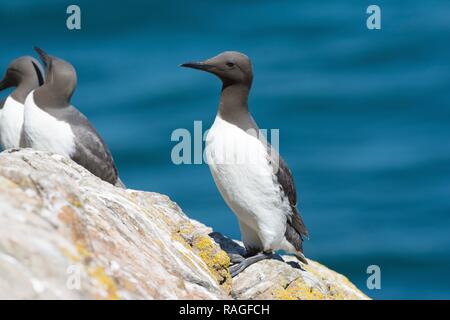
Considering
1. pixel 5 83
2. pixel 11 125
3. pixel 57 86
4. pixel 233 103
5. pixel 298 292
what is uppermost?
pixel 5 83

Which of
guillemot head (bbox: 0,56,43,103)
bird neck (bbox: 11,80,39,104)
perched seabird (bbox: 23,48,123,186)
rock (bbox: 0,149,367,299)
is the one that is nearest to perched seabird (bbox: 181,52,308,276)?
rock (bbox: 0,149,367,299)

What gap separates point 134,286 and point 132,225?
1.27m

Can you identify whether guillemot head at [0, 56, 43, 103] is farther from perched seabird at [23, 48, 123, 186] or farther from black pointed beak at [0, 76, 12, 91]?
perched seabird at [23, 48, 123, 186]

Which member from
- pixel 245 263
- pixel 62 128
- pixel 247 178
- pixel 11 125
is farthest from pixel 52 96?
pixel 245 263

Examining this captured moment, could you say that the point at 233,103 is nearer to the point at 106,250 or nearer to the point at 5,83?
the point at 106,250

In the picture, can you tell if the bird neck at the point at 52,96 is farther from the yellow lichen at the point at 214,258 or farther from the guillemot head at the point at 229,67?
the yellow lichen at the point at 214,258

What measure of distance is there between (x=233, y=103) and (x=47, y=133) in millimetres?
1953

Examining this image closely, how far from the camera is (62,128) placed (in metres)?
10.2

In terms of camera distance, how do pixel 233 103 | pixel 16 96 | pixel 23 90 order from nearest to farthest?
pixel 233 103 → pixel 16 96 → pixel 23 90

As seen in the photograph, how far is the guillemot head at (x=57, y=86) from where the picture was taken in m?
10.5

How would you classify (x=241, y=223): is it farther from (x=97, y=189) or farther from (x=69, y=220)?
(x=69, y=220)

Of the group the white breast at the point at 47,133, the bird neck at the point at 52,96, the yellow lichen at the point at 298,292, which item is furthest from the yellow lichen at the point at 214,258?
the bird neck at the point at 52,96

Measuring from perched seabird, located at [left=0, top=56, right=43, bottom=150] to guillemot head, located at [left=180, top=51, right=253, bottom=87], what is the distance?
9.24 feet
